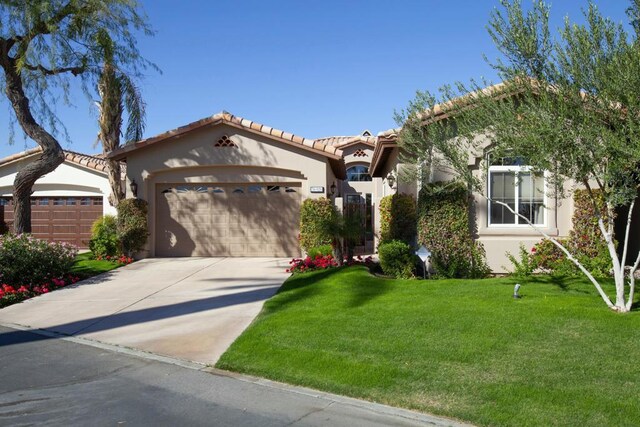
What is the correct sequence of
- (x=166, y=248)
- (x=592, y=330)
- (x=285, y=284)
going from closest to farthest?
(x=592, y=330) → (x=285, y=284) → (x=166, y=248)

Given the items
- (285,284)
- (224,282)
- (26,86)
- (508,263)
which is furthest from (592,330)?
(26,86)

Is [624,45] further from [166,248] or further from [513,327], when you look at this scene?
[166,248]

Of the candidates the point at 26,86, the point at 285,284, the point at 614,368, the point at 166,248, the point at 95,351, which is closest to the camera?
the point at 614,368

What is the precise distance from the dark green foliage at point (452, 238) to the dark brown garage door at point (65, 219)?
13.6 meters

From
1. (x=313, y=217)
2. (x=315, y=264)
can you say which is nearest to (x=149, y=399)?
(x=315, y=264)

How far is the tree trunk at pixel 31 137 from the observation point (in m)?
15.3

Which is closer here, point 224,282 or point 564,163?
point 564,163

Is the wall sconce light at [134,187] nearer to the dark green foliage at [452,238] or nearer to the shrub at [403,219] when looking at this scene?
the shrub at [403,219]

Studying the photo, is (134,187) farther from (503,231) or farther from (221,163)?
(503,231)

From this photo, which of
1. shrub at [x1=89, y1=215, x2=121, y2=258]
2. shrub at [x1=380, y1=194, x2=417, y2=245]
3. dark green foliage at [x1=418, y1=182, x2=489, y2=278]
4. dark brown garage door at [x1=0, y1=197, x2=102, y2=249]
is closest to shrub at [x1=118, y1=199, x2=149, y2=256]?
shrub at [x1=89, y1=215, x2=121, y2=258]

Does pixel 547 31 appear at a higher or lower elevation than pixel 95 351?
higher

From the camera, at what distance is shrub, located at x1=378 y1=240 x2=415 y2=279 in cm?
1234

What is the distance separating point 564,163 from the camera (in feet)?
25.6

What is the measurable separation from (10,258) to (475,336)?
1027 centimetres
